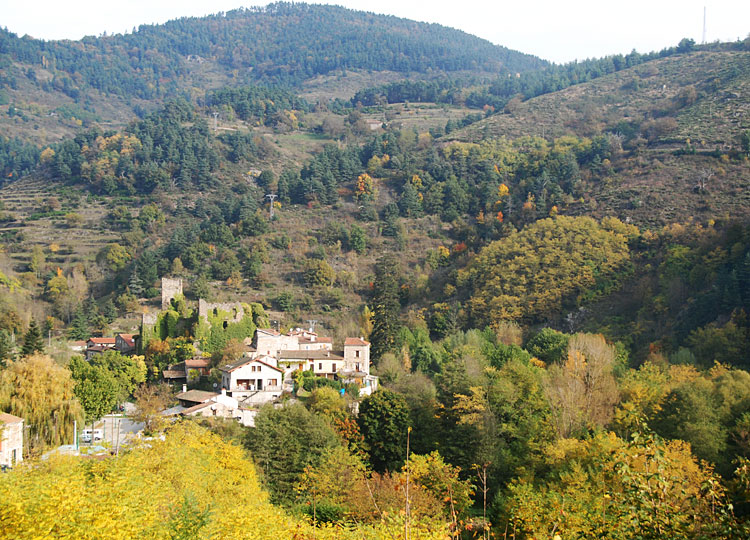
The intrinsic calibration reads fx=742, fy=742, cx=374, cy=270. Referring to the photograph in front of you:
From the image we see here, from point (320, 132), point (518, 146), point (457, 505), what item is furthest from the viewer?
point (320, 132)

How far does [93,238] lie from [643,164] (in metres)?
51.4

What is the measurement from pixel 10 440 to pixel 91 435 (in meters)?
6.99

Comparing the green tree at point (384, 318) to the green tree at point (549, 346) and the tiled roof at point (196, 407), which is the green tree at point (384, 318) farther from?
the tiled roof at point (196, 407)

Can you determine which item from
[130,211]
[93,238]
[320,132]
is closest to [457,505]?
[93,238]

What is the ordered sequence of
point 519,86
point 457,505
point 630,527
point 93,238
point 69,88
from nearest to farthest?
point 630,527, point 457,505, point 93,238, point 519,86, point 69,88

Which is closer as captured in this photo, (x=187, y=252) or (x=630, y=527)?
(x=630, y=527)

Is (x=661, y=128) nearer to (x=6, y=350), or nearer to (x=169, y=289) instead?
(x=169, y=289)

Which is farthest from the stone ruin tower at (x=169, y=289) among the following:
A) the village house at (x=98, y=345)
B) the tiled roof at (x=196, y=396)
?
the tiled roof at (x=196, y=396)

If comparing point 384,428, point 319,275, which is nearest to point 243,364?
point 384,428

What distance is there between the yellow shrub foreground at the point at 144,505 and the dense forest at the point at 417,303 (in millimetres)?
92

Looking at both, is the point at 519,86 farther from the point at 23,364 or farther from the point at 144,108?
the point at 144,108

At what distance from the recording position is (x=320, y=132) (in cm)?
11050

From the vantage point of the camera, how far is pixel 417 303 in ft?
197

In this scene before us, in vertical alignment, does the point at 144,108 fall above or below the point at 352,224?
above
